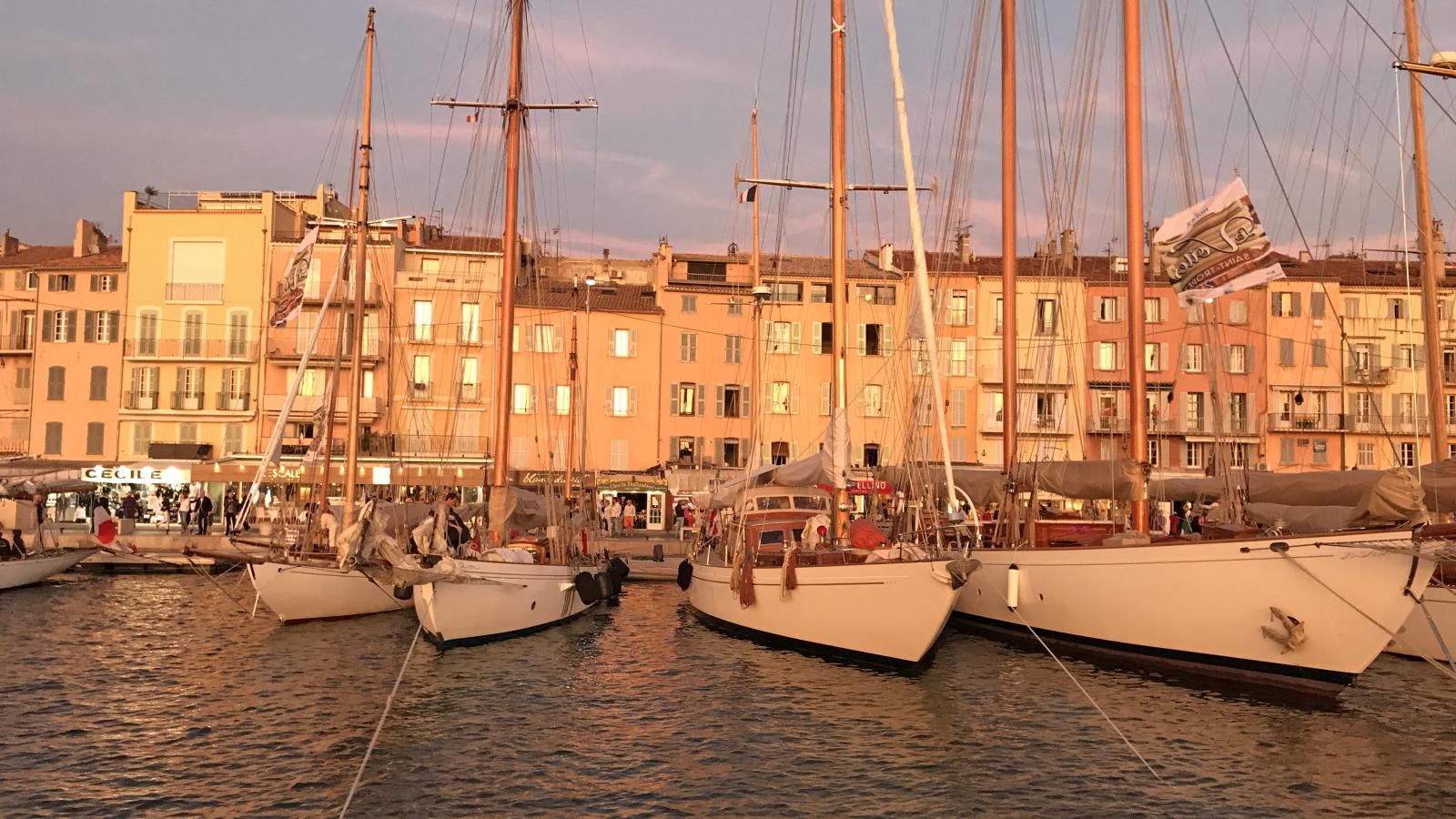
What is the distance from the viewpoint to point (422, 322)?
6469 centimetres

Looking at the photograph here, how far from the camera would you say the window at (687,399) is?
217 ft

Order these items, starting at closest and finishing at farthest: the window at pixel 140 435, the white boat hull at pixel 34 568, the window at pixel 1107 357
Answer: the white boat hull at pixel 34 568 < the window at pixel 140 435 < the window at pixel 1107 357

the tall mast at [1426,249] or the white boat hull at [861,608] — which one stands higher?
the tall mast at [1426,249]

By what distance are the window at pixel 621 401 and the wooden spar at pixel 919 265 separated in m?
41.7

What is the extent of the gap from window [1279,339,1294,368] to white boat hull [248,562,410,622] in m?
53.1

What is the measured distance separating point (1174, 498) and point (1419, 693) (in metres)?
14.1

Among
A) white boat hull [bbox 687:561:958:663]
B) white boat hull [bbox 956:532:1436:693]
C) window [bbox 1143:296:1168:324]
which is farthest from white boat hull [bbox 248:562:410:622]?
window [bbox 1143:296:1168:324]

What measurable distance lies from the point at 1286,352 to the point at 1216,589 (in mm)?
52714

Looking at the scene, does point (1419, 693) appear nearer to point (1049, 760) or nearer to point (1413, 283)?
point (1049, 760)

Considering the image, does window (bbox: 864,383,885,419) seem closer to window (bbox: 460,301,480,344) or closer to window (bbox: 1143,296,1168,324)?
window (bbox: 1143,296,1168,324)

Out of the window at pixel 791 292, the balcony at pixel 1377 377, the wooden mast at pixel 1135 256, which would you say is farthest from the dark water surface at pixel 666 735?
the balcony at pixel 1377 377

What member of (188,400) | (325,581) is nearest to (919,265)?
(325,581)

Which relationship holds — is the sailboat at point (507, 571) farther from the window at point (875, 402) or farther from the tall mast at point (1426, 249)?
the window at point (875, 402)

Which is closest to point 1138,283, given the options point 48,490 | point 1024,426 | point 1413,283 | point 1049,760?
point 1049,760
